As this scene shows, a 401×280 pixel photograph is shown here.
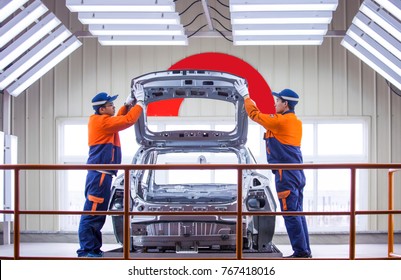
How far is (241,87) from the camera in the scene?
8.95 m

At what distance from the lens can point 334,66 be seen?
14.8 m

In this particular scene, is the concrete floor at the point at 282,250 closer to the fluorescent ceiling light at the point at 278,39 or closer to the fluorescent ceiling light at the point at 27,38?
the fluorescent ceiling light at the point at 27,38

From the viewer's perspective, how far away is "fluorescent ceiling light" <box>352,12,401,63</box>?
11.4m

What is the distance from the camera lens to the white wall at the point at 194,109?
1465 cm

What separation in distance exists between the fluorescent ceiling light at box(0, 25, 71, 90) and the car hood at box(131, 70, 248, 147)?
3.73 m

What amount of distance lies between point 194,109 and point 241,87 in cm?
582

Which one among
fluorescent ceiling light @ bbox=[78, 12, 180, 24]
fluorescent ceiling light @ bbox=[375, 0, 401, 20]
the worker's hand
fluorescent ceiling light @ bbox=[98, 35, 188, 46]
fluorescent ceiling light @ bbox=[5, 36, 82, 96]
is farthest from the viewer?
fluorescent ceiling light @ bbox=[5, 36, 82, 96]

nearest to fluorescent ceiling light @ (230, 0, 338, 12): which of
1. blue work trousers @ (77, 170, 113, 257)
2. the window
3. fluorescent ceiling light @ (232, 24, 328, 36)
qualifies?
fluorescent ceiling light @ (232, 24, 328, 36)

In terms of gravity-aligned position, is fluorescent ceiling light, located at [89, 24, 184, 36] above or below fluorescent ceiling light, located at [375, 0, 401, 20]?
below

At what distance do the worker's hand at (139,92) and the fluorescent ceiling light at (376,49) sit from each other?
180 inches

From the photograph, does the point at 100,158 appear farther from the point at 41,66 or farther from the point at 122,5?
the point at 41,66

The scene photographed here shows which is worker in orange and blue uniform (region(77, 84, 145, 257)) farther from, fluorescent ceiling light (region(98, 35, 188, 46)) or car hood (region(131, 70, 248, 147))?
fluorescent ceiling light (region(98, 35, 188, 46))

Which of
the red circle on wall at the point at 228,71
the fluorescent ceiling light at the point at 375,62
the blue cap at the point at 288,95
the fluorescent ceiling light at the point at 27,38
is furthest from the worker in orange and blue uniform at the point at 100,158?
the red circle on wall at the point at 228,71

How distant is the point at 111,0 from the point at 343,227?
663 cm
